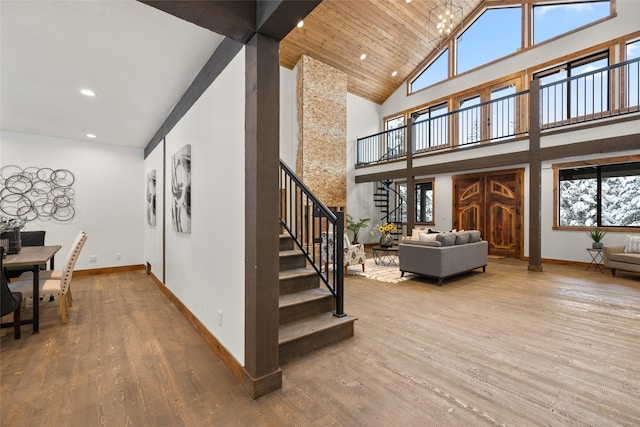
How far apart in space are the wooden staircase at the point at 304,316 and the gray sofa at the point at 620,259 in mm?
5433

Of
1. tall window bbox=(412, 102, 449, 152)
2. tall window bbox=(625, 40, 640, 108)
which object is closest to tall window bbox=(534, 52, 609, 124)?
tall window bbox=(625, 40, 640, 108)

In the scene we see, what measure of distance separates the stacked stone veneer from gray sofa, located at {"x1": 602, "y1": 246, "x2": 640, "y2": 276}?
18.7ft

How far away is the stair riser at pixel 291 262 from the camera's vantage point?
3.27 m

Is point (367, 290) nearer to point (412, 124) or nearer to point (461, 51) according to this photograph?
point (412, 124)

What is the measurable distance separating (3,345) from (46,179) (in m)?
3.86

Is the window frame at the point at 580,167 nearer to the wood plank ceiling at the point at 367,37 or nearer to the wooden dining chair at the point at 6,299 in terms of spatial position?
the wood plank ceiling at the point at 367,37

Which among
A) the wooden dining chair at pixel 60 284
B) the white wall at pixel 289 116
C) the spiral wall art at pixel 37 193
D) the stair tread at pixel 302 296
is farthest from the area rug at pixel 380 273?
the spiral wall art at pixel 37 193

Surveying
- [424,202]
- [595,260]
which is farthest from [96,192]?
[595,260]

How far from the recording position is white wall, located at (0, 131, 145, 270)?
5227mm

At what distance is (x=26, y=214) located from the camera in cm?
512

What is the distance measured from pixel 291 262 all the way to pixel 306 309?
0.69 meters

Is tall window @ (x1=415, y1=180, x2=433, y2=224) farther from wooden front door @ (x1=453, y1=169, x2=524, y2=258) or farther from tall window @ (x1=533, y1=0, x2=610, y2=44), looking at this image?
tall window @ (x1=533, y1=0, x2=610, y2=44)

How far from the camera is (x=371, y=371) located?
219 centimetres

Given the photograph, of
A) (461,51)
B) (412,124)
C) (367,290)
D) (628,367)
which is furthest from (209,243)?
(461,51)
